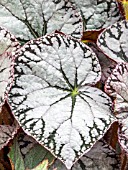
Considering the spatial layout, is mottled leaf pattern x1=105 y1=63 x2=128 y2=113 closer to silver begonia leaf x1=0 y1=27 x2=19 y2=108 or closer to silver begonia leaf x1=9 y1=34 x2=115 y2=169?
silver begonia leaf x1=9 y1=34 x2=115 y2=169

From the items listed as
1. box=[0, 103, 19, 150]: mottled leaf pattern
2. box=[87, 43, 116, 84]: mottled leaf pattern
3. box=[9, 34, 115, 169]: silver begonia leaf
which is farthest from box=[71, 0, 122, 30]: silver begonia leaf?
box=[0, 103, 19, 150]: mottled leaf pattern

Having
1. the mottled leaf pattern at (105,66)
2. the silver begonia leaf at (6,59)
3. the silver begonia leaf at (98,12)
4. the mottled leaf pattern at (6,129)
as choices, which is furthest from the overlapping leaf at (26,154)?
the silver begonia leaf at (98,12)

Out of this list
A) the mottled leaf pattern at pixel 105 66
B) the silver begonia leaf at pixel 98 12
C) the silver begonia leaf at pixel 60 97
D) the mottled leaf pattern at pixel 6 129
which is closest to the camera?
the silver begonia leaf at pixel 60 97

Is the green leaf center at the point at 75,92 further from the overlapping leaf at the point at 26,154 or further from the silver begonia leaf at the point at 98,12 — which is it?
the silver begonia leaf at the point at 98,12

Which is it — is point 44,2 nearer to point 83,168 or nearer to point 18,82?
point 18,82

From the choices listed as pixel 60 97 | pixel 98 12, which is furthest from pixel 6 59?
pixel 98 12

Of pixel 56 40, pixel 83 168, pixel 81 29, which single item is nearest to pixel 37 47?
pixel 56 40
